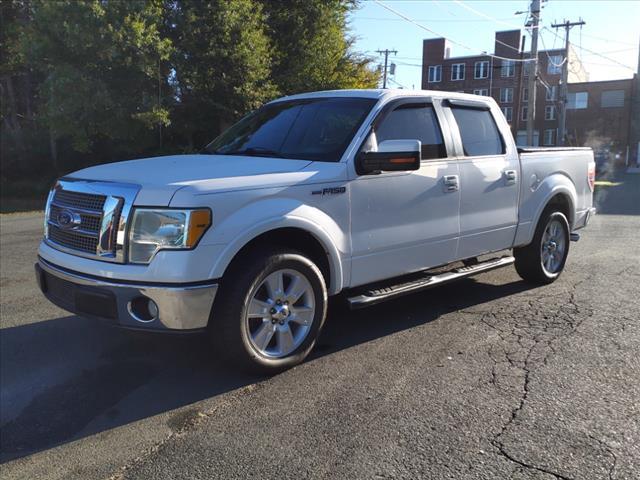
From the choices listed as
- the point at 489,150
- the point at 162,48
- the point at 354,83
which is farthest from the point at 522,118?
the point at 489,150

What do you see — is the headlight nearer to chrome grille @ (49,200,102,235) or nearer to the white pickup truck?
the white pickup truck

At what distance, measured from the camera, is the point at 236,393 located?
12.4 ft

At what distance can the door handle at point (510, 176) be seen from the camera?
5723mm

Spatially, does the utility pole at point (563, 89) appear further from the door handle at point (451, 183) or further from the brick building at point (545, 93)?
the door handle at point (451, 183)

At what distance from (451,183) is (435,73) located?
A: 7048 cm

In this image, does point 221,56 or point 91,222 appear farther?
point 221,56

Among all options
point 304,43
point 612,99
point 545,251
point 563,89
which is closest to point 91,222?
point 545,251

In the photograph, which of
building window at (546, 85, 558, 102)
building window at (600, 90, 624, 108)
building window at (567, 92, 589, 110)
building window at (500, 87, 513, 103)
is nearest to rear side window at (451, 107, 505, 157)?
building window at (546, 85, 558, 102)

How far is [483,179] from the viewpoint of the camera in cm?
545

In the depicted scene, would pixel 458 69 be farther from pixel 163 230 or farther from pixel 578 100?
pixel 163 230

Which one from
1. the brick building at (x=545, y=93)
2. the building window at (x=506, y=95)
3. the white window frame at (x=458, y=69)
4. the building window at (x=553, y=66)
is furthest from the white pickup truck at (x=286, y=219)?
the white window frame at (x=458, y=69)

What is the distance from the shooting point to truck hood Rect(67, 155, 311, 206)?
3.57m

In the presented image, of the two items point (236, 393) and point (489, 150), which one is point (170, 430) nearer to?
point (236, 393)

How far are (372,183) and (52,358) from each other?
2.83 metres
